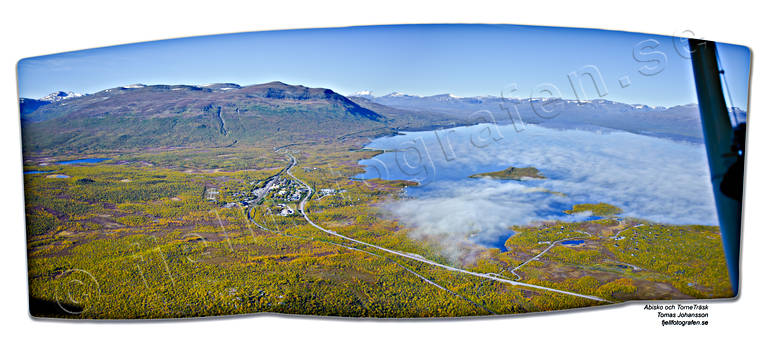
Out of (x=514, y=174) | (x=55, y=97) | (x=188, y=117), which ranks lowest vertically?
(x=514, y=174)

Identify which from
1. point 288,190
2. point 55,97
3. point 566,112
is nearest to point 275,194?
point 288,190

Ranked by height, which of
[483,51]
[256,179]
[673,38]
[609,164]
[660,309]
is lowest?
[660,309]

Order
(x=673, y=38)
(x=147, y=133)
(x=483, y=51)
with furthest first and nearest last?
(x=147, y=133), (x=483, y=51), (x=673, y=38)

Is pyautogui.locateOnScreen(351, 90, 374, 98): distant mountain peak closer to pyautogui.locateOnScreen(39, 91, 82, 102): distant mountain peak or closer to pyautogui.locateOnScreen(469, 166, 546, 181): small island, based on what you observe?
pyautogui.locateOnScreen(469, 166, 546, 181): small island

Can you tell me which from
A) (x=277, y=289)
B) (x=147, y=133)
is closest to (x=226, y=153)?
(x=147, y=133)

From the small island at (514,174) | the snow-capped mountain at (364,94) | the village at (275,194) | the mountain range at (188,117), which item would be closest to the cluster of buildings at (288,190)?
the village at (275,194)

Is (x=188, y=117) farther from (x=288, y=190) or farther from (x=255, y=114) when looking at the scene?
(x=288, y=190)

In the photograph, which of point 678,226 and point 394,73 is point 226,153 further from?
point 678,226

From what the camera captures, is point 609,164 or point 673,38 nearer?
point 673,38
